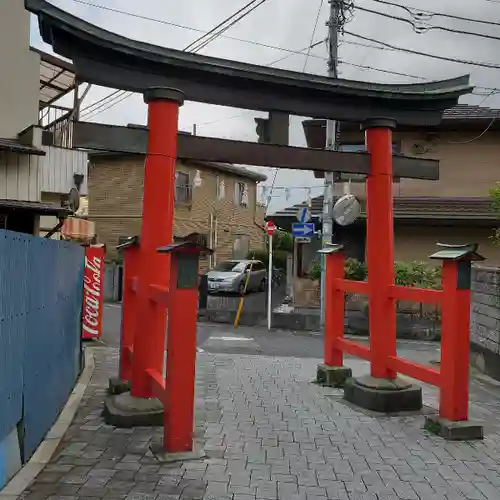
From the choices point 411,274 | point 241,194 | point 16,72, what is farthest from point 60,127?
point 241,194

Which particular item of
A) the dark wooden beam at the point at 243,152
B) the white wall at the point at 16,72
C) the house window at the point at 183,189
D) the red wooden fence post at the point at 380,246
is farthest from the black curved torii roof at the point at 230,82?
the house window at the point at 183,189

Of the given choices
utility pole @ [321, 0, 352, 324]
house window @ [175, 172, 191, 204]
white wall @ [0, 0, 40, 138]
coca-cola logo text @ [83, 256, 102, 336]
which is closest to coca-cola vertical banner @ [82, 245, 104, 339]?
coca-cola logo text @ [83, 256, 102, 336]

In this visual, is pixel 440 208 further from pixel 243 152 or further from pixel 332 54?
pixel 243 152

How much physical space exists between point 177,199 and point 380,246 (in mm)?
19501

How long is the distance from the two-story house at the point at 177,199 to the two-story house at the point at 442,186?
7874mm

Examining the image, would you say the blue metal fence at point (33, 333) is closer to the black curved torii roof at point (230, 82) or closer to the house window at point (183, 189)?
the black curved torii roof at point (230, 82)

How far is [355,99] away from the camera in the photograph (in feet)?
26.0

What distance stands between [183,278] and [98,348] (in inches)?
292

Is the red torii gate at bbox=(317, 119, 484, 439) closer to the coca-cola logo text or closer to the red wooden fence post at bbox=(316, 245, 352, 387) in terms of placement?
the red wooden fence post at bbox=(316, 245, 352, 387)

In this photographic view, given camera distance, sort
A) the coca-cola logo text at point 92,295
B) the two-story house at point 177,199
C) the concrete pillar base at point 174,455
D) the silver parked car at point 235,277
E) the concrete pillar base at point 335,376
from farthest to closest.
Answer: the two-story house at point 177,199 < the silver parked car at point 235,277 < the coca-cola logo text at point 92,295 < the concrete pillar base at point 335,376 < the concrete pillar base at point 174,455

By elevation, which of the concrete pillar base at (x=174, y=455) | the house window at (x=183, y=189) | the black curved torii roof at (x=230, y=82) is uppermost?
the house window at (x=183, y=189)

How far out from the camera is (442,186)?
19.7 meters

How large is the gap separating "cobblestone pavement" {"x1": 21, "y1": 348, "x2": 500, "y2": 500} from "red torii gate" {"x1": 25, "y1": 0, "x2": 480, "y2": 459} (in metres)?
0.40

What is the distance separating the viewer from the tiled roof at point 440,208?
58.9 feet
